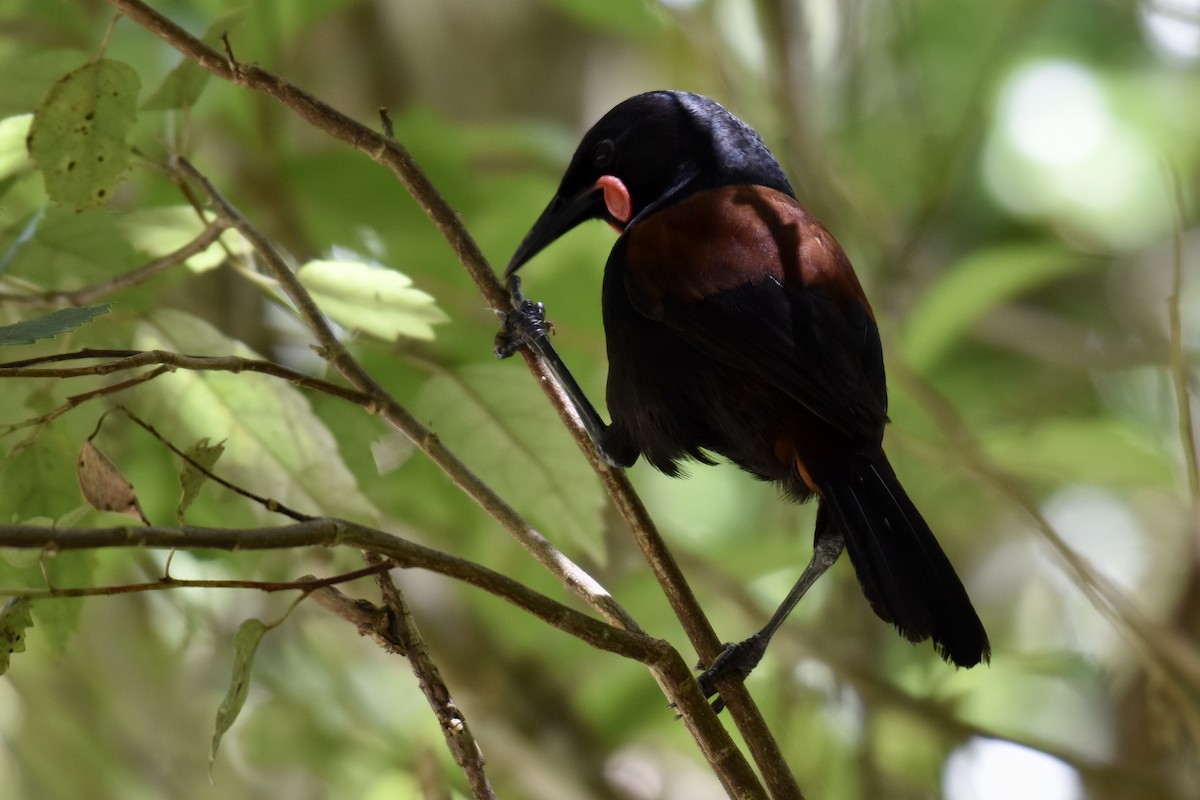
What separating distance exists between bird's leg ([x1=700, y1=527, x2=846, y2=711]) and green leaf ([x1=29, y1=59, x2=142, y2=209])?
87 cm

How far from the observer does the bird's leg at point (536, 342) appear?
195 cm

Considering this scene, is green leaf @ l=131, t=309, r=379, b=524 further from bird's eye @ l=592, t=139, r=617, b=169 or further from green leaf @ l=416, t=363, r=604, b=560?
bird's eye @ l=592, t=139, r=617, b=169

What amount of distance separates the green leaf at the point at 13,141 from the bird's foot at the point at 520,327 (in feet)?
2.23

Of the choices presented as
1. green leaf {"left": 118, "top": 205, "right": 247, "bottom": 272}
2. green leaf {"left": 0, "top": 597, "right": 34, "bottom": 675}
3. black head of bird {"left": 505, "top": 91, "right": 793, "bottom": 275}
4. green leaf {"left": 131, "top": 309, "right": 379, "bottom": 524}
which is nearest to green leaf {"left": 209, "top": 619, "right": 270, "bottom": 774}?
green leaf {"left": 0, "top": 597, "right": 34, "bottom": 675}

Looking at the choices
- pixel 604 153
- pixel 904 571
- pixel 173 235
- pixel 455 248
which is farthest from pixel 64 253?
pixel 904 571

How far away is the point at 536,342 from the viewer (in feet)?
6.65

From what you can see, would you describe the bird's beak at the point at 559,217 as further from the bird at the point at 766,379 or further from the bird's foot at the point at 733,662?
the bird's foot at the point at 733,662

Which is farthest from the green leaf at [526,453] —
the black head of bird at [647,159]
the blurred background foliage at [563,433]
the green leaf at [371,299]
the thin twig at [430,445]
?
the black head of bird at [647,159]

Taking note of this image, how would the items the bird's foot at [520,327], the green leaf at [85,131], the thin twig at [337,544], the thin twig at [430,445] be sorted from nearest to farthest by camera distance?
the thin twig at [337,544]
the thin twig at [430,445]
the green leaf at [85,131]
the bird's foot at [520,327]

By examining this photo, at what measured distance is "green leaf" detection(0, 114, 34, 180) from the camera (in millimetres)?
1537

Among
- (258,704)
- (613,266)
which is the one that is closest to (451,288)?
(613,266)

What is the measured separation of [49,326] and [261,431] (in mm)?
505

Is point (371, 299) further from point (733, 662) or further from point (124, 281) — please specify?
point (733, 662)

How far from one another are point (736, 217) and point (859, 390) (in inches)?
14.3
